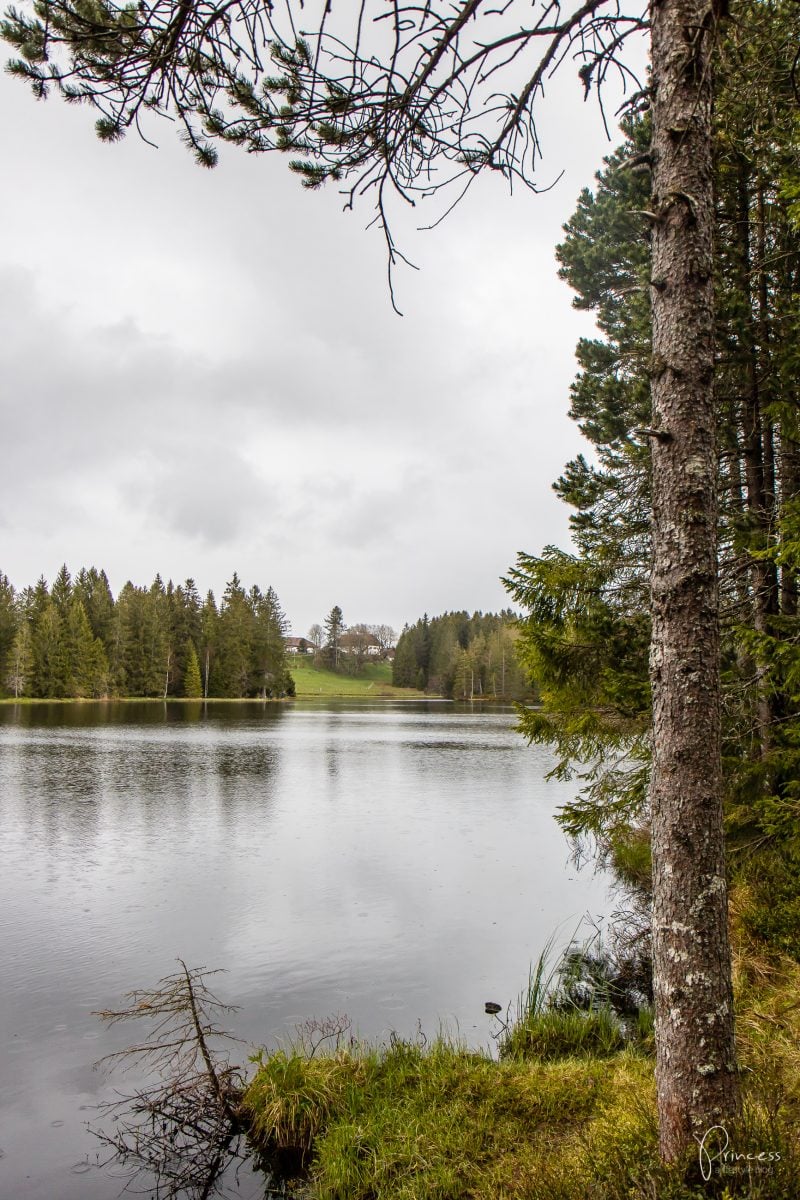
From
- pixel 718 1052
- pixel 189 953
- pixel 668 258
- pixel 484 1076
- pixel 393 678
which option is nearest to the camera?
pixel 718 1052

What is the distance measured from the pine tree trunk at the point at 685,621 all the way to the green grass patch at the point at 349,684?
114 meters

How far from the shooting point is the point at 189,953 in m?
9.41

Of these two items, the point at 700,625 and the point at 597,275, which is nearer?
the point at 700,625

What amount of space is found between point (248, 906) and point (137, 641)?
7352 cm

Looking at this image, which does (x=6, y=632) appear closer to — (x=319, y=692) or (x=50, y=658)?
(x=50, y=658)

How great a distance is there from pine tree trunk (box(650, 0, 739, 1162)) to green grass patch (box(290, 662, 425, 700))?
11359 cm

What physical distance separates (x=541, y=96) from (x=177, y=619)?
3372 inches

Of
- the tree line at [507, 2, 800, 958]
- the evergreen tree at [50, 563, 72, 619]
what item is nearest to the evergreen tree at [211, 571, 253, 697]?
the evergreen tree at [50, 563, 72, 619]

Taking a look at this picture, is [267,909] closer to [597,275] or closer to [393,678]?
[597,275]

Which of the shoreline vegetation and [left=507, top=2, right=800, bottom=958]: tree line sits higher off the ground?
[left=507, top=2, right=800, bottom=958]: tree line

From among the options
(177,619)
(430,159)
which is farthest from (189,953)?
(177,619)

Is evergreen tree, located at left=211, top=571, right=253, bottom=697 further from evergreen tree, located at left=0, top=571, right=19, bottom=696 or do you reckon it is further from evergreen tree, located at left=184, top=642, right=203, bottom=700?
evergreen tree, located at left=0, top=571, right=19, bottom=696

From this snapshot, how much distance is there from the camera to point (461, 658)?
110m

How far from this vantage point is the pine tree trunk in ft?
9.90
